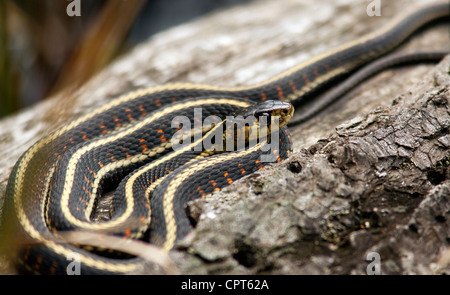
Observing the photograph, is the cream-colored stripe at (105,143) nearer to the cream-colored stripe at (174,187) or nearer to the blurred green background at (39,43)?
the cream-colored stripe at (174,187)

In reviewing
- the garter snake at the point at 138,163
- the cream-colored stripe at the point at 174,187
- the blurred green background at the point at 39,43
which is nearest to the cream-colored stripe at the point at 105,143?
the garter snake at the point at 138,163

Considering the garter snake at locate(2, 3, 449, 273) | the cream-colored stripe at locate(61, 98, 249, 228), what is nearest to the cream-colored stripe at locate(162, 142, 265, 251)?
the garter snake at locate(2, 3, 449, 273)

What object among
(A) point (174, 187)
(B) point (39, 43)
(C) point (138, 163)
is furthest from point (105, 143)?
(B) point (39, 43)

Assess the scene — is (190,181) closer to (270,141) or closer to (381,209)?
(270,141)

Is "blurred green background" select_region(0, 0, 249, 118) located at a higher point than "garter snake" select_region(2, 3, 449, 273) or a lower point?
higher

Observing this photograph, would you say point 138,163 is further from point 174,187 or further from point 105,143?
point 174,187

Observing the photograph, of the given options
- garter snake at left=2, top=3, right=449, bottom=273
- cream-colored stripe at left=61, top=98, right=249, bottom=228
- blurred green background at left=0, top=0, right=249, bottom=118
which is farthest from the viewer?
blurred green background at left=0, top=0, right=249, bottom=118

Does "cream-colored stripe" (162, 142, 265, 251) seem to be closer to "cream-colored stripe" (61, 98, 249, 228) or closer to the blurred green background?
"cream-colored stripe" (61, 98, 249, 228)
